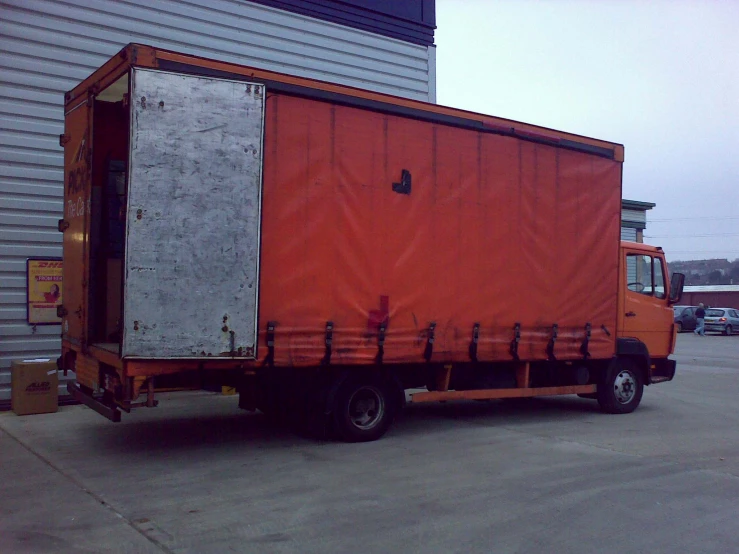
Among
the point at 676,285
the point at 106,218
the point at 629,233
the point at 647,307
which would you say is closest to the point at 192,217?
the point at 106,218

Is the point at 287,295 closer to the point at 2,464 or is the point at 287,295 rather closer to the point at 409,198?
the point at 409,198

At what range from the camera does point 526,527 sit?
553 centimetres

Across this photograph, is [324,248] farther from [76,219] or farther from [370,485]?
[76,219]

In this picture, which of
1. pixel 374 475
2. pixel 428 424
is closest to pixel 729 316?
pixel 428 424

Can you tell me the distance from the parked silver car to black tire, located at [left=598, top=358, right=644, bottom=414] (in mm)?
29869

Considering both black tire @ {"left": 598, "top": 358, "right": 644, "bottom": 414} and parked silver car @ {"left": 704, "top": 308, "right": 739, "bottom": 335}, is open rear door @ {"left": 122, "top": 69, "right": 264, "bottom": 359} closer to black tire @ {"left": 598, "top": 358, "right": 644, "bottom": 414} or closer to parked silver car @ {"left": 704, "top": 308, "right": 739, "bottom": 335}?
black tire @ {"left": 598, "top": 358, "right": 644, "bottom": 414}

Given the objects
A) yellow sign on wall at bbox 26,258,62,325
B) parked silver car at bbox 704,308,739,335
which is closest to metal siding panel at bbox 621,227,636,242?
parked silver car at bbox 704,308,739,335

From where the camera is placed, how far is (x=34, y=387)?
9.88m

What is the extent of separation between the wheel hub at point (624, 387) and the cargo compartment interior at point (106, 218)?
708 cm

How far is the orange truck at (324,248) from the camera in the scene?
696 centimetres

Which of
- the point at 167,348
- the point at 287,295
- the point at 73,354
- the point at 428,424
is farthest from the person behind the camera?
the point at 428,424

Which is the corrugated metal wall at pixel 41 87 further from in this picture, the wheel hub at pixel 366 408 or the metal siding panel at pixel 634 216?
the metal siding panel at pixel 634 216

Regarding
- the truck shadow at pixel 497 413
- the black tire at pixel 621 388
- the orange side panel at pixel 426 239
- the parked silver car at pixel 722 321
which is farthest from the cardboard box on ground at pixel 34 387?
the parked silver car at pixel 722 321

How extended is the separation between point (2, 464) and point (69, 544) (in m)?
2.62
